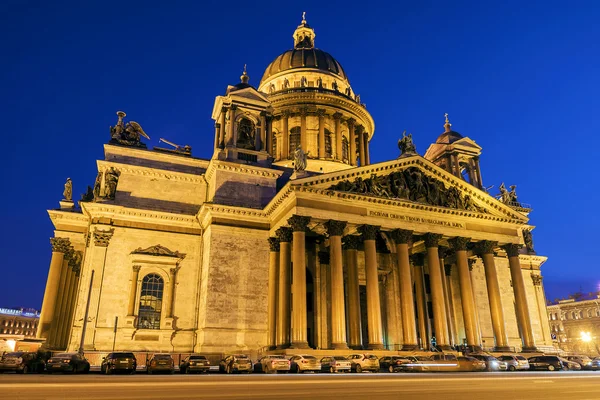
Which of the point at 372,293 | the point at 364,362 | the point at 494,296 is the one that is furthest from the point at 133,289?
the point at 494,296

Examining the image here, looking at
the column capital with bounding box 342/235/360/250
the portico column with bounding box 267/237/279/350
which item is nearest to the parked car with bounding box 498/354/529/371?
the column capital with bounding box 342/235/360/250

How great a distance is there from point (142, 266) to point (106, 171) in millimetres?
7952

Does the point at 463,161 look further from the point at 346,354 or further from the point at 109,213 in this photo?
the point at 109,213

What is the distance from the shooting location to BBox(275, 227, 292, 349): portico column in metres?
29.1

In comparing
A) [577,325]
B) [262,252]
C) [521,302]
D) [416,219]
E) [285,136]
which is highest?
[285,136]

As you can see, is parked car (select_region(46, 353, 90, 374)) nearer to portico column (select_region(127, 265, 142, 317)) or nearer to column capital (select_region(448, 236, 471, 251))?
portico column (select_region(127, 265, 142, 317))

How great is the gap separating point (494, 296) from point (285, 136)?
2656 cm

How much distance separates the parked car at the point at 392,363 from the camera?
968 inches

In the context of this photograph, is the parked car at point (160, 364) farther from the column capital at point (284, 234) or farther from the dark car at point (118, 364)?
the column capital at point (284, 234)

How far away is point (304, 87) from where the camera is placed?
5216 centimetres

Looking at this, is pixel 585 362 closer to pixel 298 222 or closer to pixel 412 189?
pixel 412 189

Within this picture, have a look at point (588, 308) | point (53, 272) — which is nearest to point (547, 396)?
point (53, 272)

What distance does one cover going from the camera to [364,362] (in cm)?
2452

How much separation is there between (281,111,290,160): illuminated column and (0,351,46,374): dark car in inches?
1198
